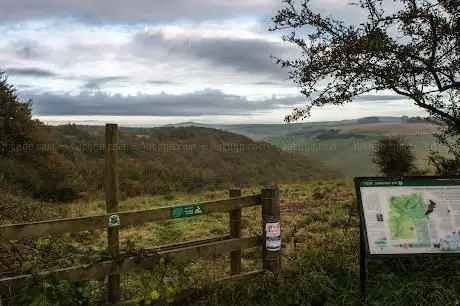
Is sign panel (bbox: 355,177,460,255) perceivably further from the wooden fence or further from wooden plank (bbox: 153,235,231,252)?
wooden plank (bbox: 153,235,231,252)

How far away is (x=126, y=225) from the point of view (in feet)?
17.7

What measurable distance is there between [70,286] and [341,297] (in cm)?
298

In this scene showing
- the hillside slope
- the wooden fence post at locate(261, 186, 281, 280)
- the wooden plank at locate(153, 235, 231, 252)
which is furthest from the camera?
the hillside slope

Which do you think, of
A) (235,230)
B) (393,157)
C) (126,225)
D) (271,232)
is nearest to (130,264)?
Answer: (126,225)

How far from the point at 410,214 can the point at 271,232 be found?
5.49 ft

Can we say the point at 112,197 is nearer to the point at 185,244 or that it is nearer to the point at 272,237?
the point at 185,244

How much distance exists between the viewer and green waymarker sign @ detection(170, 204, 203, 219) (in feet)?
18.0

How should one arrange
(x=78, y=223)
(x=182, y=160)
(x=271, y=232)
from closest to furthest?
(x=78, y=223), (x=271, y=232), (x=182, y=160)

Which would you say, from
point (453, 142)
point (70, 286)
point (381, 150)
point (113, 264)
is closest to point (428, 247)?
point (113, 264)

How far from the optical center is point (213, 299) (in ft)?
18.2

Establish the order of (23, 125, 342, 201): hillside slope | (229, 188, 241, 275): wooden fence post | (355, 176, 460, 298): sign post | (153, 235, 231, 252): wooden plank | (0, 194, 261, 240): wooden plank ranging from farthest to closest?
1. (23, 125, 342, 201): hillside slope
2. (229, 188, 241, 275): wooden fence post
3. (355, 176, 460, 298): sign post
4. (153, 235, 231, 252): wooden plank
5. (0, 194, 261, 240): wooden plank

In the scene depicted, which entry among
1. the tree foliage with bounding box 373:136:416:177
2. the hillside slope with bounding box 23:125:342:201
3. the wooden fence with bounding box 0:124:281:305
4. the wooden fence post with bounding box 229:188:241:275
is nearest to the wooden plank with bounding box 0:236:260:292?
the wooden fence with bounding box 0:124:281:305

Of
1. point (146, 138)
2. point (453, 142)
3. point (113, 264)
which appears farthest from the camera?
point (146, 138)

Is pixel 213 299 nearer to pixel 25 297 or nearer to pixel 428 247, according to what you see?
pixel 25 297
